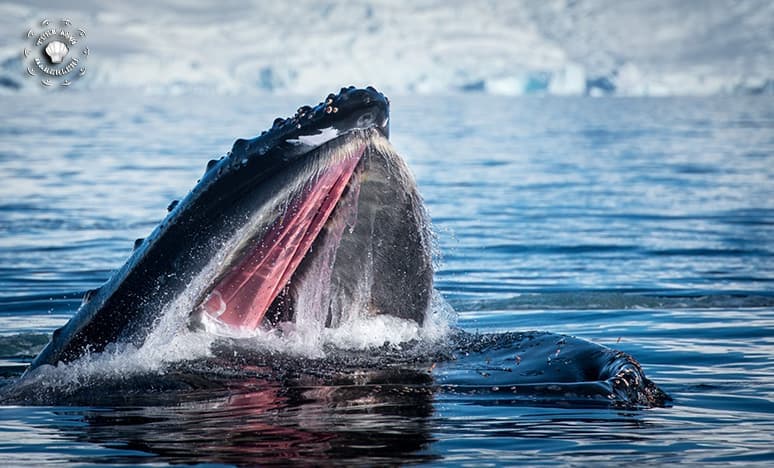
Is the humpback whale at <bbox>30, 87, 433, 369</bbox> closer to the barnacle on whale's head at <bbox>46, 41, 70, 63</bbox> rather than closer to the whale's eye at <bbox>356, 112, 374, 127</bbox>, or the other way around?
the whale's eye at <bbox>356, 112, 374, 127</bbox>

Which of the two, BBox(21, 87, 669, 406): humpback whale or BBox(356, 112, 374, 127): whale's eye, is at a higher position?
BBox(356, 112, 374, 127): whale's eye

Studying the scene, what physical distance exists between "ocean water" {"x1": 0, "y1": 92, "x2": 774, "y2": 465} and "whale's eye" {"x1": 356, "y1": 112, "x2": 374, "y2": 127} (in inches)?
44.2

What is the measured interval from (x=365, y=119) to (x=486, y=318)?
479 centimetres

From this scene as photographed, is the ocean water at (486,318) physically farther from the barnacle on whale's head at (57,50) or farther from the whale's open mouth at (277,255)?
the barnacle on whale's head at (57,50)

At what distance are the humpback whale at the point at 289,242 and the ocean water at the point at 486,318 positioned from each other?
9.1 inches

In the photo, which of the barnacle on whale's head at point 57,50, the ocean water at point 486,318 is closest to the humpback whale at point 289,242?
the ocean water at point 486,318

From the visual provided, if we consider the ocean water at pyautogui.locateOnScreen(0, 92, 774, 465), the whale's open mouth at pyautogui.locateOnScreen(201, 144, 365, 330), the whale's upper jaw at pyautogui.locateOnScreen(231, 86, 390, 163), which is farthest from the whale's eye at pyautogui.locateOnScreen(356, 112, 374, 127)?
the ocean water at pyautogui.locateOnScreen(0, 92, 774, 465)

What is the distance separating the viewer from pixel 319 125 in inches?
203

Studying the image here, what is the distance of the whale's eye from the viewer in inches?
205

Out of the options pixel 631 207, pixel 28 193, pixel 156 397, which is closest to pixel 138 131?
pixel 28 193

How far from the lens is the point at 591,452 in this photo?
4816 millimetres

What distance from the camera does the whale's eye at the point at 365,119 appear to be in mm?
5207

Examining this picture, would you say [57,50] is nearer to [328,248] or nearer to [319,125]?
[328,248]

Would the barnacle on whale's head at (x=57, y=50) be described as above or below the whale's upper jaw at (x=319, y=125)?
above
